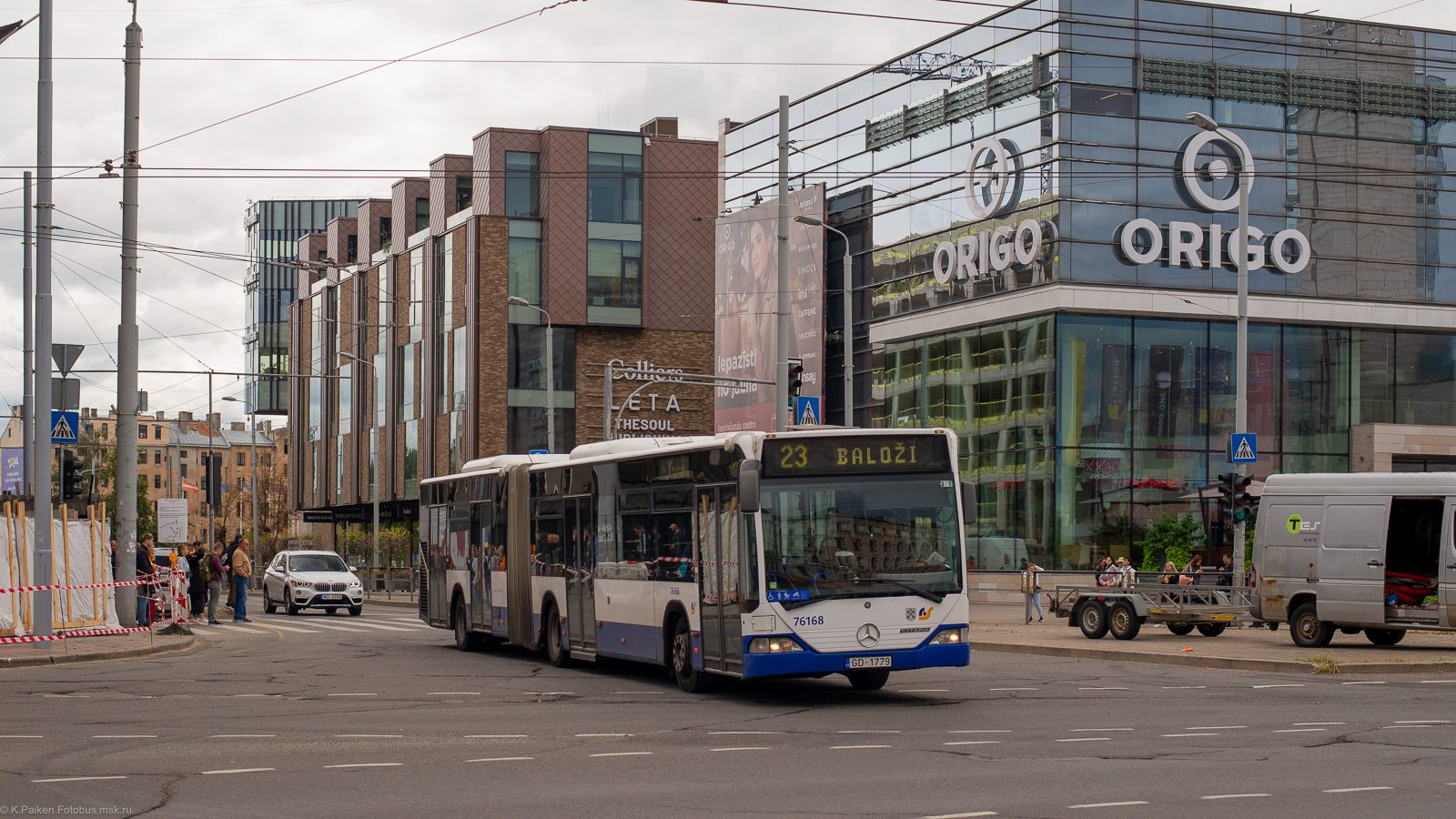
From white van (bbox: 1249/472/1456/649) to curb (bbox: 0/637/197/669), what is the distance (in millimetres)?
16615

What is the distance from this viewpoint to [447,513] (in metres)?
26.2

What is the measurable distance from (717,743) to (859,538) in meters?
3.72

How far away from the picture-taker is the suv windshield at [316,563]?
136ft

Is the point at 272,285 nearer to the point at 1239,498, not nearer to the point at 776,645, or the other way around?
the point at 1239,498

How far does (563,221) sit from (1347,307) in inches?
1296

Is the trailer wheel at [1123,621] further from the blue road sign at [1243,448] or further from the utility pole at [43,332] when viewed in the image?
the utility pole at [43,332]

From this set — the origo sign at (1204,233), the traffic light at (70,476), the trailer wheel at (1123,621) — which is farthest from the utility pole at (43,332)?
the origo sign at (1204,233)

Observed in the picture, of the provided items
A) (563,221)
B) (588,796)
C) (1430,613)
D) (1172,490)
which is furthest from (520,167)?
(588,796)

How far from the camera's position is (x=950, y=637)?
15.9 m

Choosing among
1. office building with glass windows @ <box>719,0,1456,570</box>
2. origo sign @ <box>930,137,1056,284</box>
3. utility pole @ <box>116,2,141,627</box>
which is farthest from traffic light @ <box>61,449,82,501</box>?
origo sign @ <box>930,137,1056,284</box>

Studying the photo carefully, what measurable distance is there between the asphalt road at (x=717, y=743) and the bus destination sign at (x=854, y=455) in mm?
2350

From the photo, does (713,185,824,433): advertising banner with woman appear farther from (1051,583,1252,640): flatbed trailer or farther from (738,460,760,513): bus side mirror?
(738,460,760,513): bus side mirror

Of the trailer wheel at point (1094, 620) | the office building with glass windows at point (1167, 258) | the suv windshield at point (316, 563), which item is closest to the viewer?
the trailer wheel at point (1094, 620)

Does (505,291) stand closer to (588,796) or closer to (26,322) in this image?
(26,322)
